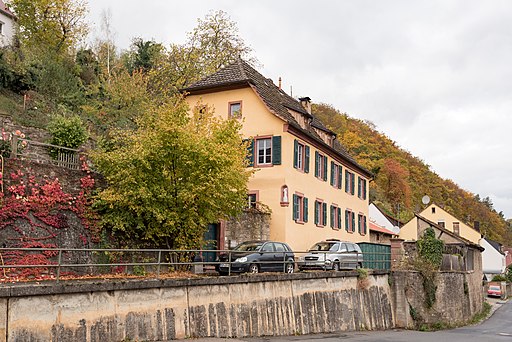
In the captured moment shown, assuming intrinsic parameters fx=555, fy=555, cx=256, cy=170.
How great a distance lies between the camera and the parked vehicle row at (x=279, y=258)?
20344 mm

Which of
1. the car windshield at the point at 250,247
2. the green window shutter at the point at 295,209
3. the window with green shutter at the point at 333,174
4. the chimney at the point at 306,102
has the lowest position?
the car windshield at the point at 250,247

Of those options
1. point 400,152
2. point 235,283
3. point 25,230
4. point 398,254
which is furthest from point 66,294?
point 400,152

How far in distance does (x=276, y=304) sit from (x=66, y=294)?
8821 mm

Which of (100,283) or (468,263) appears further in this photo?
(468,263)

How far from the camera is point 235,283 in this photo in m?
18.0

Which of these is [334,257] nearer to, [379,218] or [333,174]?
[333,174]

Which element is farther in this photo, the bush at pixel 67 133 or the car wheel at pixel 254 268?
the bush at pixel 67 133

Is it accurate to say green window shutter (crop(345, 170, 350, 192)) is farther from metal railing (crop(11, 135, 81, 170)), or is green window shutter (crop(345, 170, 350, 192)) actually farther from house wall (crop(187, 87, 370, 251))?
metal railing (crop(11, 135, 81, 170))

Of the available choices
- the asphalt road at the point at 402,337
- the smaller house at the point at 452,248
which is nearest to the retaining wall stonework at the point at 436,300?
the smaller house at the point at 452,248

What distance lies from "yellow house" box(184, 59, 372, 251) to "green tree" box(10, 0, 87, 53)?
21.3 metres

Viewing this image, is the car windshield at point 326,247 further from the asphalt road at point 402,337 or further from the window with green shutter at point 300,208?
the asphalt road at point 402,337

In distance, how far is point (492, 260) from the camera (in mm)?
81875

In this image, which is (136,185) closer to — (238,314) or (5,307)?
(238,314)

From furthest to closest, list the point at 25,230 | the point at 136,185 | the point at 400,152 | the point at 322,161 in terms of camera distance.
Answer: the point at 400,152, the point at 322,161, the point at 136,185, the point at 25,230
